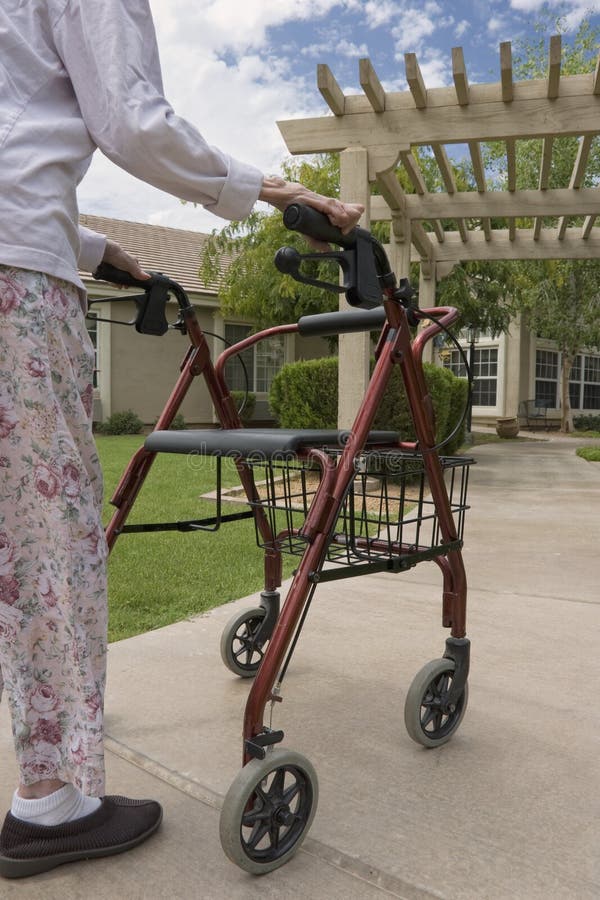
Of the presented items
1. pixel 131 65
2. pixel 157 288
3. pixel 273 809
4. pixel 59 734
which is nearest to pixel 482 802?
pixel 273 809

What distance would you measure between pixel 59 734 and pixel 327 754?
0.68 metres

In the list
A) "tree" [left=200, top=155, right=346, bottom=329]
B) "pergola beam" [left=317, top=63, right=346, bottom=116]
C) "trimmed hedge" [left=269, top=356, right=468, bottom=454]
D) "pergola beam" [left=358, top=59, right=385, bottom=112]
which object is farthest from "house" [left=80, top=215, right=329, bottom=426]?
"pergola beam" [left=358, top=59, right=385, bottom=112]

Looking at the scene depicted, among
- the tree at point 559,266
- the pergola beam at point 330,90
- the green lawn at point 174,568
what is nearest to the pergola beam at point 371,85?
the pergola beam at point 330,90

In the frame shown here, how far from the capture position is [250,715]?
4.16ft

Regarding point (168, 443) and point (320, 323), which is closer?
point (168, 443)

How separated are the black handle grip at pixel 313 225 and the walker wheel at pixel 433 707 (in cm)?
101

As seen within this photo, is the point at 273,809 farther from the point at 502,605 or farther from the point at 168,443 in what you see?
the point at 502,605

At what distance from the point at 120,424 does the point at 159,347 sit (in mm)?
1884

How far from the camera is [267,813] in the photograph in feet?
4.19

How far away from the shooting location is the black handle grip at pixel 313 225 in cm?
128

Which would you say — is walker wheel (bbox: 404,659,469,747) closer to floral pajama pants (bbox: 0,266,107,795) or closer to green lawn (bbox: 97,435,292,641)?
floral pajama pants (bbox: 0,266,107,795)

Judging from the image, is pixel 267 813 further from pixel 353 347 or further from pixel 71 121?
pixel 353 347

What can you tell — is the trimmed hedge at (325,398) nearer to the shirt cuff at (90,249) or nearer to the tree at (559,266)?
the shirt cuff at (90,249)

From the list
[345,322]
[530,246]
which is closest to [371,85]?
[345,322]
